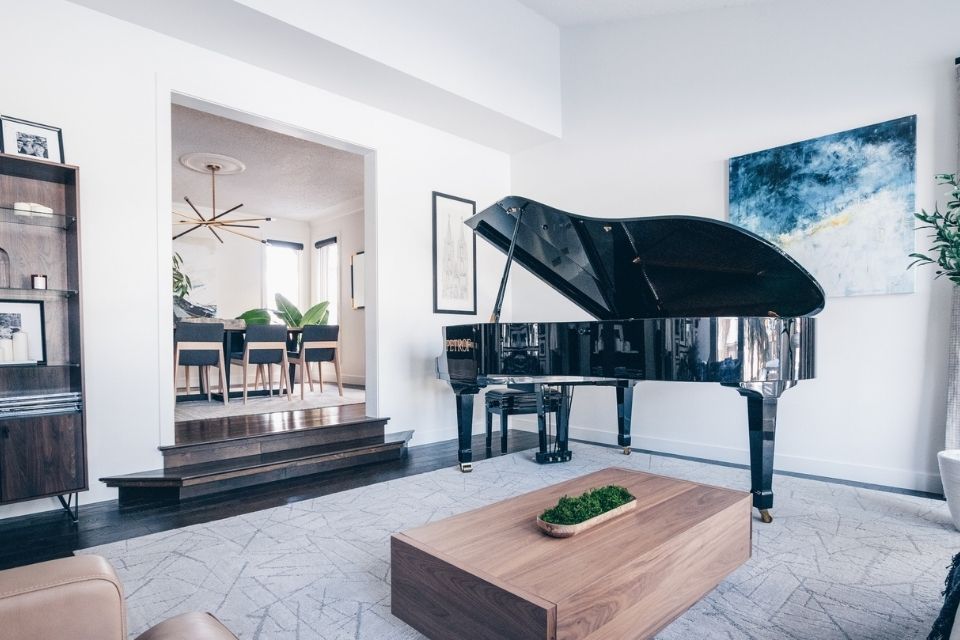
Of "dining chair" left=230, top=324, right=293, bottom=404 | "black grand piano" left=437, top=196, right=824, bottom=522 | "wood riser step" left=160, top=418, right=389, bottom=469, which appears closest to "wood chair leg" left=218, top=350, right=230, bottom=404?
"dining chair" left=230, top=324, right=293, bottom=404

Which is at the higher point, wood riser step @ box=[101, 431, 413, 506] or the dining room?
the dining room

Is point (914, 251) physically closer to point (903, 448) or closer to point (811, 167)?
Result: point (811, 167)

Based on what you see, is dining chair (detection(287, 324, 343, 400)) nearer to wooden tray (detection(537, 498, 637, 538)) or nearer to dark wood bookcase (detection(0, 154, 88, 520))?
dark wood bookcase (detection(0, 154, 88, 520))

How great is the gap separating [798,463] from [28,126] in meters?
5.21

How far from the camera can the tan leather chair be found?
79 cm

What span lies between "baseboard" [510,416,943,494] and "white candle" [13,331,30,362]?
4.14 metres

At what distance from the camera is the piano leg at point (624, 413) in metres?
4.47

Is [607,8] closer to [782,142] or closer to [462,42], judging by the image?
[462,42]

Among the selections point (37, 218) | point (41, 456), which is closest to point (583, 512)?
point (41, 456)

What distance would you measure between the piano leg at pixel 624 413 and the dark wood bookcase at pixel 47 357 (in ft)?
12.0

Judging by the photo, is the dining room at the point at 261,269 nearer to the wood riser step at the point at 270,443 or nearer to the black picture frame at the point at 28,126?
the wood riser step at the point at 270,443

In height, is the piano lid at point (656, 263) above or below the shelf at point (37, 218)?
below

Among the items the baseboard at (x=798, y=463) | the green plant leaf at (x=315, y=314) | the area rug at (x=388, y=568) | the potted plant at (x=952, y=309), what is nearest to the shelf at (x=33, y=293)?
the area rug at (x=388, y=568)

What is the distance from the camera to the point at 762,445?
2736 millimetres
